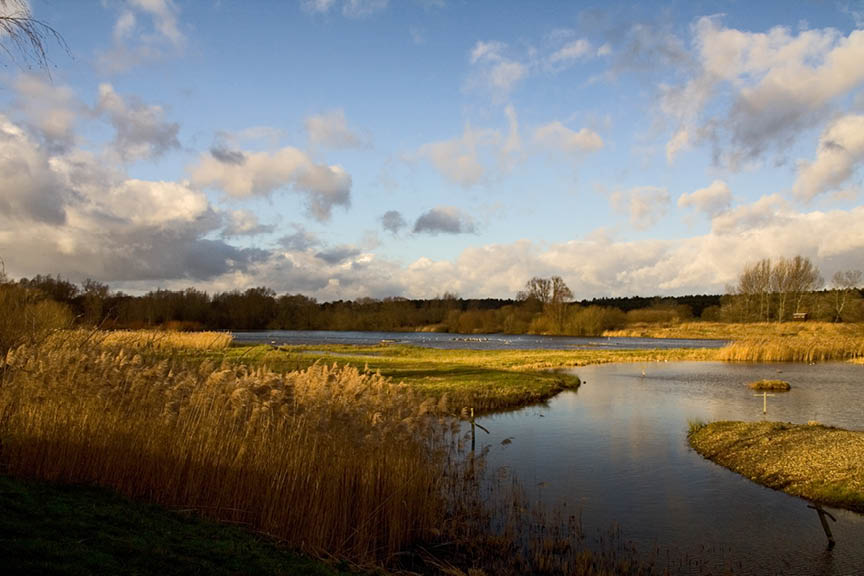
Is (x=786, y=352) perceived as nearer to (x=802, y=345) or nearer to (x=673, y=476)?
(x=802, y=345)

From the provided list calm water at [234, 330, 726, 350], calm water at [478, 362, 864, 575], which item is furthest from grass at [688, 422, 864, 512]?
calm water at [234, 330, 726, 350]

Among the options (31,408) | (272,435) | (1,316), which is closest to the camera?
(31,408)

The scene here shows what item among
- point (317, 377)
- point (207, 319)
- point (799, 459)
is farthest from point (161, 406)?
point (207, 319)

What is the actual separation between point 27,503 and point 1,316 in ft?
37.7

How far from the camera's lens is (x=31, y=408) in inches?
355

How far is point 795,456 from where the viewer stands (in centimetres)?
1588

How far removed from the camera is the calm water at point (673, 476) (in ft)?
34.9

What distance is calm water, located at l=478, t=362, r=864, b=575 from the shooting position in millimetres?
10641

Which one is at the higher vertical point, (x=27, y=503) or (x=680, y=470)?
(x=27, y=503)

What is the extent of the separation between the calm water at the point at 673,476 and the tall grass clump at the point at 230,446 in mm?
4263

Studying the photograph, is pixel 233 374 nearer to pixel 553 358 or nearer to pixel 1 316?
pixel 1 316

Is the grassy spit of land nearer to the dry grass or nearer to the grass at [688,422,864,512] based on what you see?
the grass at [688,422,864,512]

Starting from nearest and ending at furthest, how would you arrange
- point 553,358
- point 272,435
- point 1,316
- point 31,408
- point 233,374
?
point 31,408, point 272,435, point 233,374, point 1,316, point 553,358

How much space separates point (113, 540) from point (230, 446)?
3.35m
